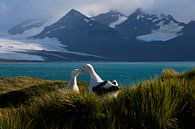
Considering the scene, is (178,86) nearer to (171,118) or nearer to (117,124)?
(171,118)

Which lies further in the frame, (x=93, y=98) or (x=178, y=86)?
(x=178, y=86)

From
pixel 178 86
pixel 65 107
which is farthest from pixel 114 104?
pixel 178 86

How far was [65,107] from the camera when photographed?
29.2 ft

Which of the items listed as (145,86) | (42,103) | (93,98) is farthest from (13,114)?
(145,86)

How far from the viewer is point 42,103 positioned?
9.13 metres

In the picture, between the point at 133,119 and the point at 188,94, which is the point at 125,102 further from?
the point at 188,94

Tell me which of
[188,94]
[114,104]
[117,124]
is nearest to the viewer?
[117,124]

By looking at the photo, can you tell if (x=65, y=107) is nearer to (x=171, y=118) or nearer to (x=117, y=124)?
(x=117, y=124)

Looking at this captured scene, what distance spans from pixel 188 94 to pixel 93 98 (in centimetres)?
173

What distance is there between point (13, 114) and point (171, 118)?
2.50m

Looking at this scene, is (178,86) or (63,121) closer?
(63,121)

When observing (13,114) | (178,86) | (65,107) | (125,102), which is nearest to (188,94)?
(178,86)

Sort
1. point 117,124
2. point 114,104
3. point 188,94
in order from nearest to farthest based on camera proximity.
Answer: point 117,124 < point 114,104 < point 188,94

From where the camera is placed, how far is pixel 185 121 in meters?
9.13
